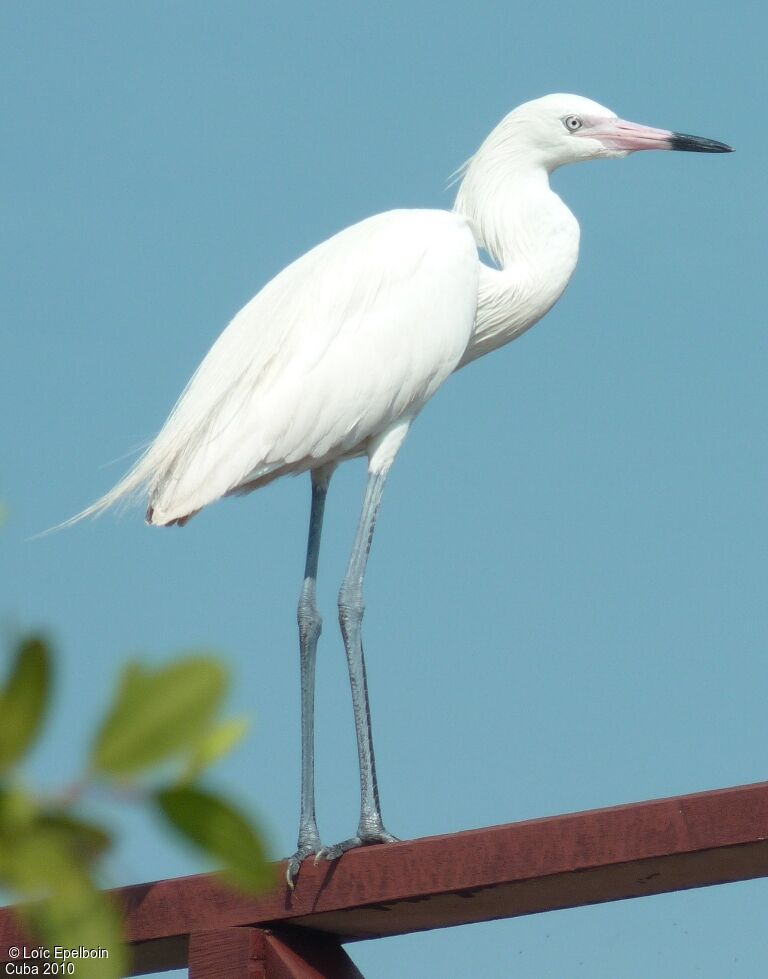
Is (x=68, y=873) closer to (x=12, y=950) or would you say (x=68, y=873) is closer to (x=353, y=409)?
(x=12, y=950)

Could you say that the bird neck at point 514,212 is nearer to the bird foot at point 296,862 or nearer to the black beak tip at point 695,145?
the black beak tip at point 695,145

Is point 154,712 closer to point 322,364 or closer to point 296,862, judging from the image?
point 296,862

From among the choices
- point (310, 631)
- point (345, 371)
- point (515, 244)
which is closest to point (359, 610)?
point (310, 631)

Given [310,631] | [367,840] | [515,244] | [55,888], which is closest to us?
[55,888]

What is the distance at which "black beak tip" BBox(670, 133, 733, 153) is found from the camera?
5.30m

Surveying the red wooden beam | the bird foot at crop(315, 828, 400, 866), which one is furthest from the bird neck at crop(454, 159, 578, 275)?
the red wooden beam

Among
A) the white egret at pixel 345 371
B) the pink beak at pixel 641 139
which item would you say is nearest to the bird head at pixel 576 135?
the pink beak at pixel 641 139

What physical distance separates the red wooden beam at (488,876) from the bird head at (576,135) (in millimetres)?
3044

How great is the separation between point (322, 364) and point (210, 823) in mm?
3904

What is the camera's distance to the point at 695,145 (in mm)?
5344

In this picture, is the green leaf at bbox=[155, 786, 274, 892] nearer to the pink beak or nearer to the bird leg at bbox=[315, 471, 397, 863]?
the bird leg at bbox=[315, 471, 397, 863]

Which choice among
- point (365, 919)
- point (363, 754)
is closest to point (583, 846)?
point (365, 919)

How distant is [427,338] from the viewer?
4316 mm

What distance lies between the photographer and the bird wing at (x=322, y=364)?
4090 mm
